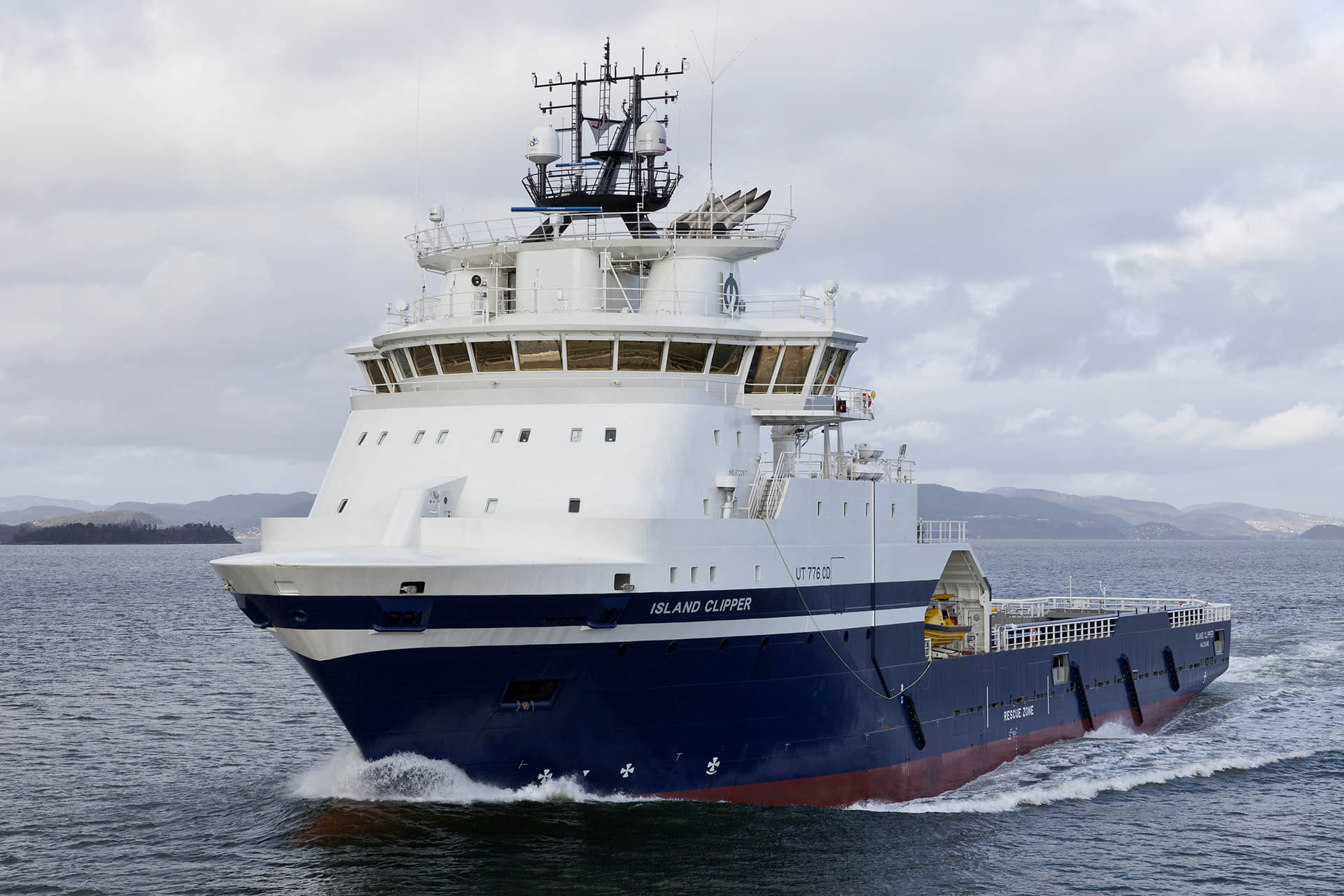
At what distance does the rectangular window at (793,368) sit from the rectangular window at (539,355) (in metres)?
4.08

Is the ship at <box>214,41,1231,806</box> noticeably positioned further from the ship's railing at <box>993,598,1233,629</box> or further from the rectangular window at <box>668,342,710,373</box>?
the ship's railing at <box>993,598,1233,629</box>

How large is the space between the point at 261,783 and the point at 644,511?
9727 mm

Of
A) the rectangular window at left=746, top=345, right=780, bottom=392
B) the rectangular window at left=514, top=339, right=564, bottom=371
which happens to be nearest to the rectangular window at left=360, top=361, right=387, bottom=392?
the rectangular window at left=514, top=339, right=564, bottom=371

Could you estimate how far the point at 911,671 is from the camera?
913 inches

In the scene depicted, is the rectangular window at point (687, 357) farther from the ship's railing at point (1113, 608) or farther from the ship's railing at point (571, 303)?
the ship's railing at point (1113, 608)

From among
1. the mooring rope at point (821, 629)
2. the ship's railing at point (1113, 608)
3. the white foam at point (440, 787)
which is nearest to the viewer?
the white foam at point (440, 787)

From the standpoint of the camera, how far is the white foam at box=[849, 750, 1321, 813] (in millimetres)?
22578

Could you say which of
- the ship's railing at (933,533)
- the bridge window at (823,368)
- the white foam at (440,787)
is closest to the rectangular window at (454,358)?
the bridge window at (823,368)

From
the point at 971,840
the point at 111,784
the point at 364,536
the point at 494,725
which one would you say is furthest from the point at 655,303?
the point at 111,784

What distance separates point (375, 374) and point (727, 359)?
6.96m

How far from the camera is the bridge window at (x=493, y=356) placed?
21047mm

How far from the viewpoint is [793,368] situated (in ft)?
73.3

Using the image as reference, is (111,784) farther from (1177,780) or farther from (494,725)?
(1177,780)

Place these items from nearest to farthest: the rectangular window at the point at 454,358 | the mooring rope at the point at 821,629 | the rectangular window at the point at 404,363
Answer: the mooring rope at the point at 821,629 < the rectangular window at the point at 454,358 < the rectangular window at the point at 404,363
